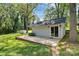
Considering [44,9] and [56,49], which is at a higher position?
[44,9]

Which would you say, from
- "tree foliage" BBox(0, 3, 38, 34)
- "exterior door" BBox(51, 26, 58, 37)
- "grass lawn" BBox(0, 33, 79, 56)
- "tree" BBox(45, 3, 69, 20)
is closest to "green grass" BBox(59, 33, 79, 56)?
"grass lawn" BBox(0, 33, 79, 56)

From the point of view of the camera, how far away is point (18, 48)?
11.8 feet

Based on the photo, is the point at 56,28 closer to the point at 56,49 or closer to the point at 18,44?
the point at 56,49

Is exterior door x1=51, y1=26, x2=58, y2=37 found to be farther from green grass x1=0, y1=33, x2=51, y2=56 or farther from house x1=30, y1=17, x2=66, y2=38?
green grass x1=0, y1=33, x2=51, y2=56

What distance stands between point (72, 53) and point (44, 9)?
1.94 feet

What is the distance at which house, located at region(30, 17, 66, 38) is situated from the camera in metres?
3.57

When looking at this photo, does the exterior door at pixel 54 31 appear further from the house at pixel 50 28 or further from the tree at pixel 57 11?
the tree at pixel 57 11

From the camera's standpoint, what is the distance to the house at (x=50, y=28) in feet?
11.7

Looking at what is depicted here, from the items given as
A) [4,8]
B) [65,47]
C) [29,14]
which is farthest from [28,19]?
[65,47]

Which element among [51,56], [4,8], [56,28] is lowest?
[51,56]

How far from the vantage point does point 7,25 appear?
3.61 meters

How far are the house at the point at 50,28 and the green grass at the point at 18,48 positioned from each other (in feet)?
0.48

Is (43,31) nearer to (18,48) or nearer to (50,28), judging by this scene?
(50,28)

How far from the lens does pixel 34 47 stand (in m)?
3.61
